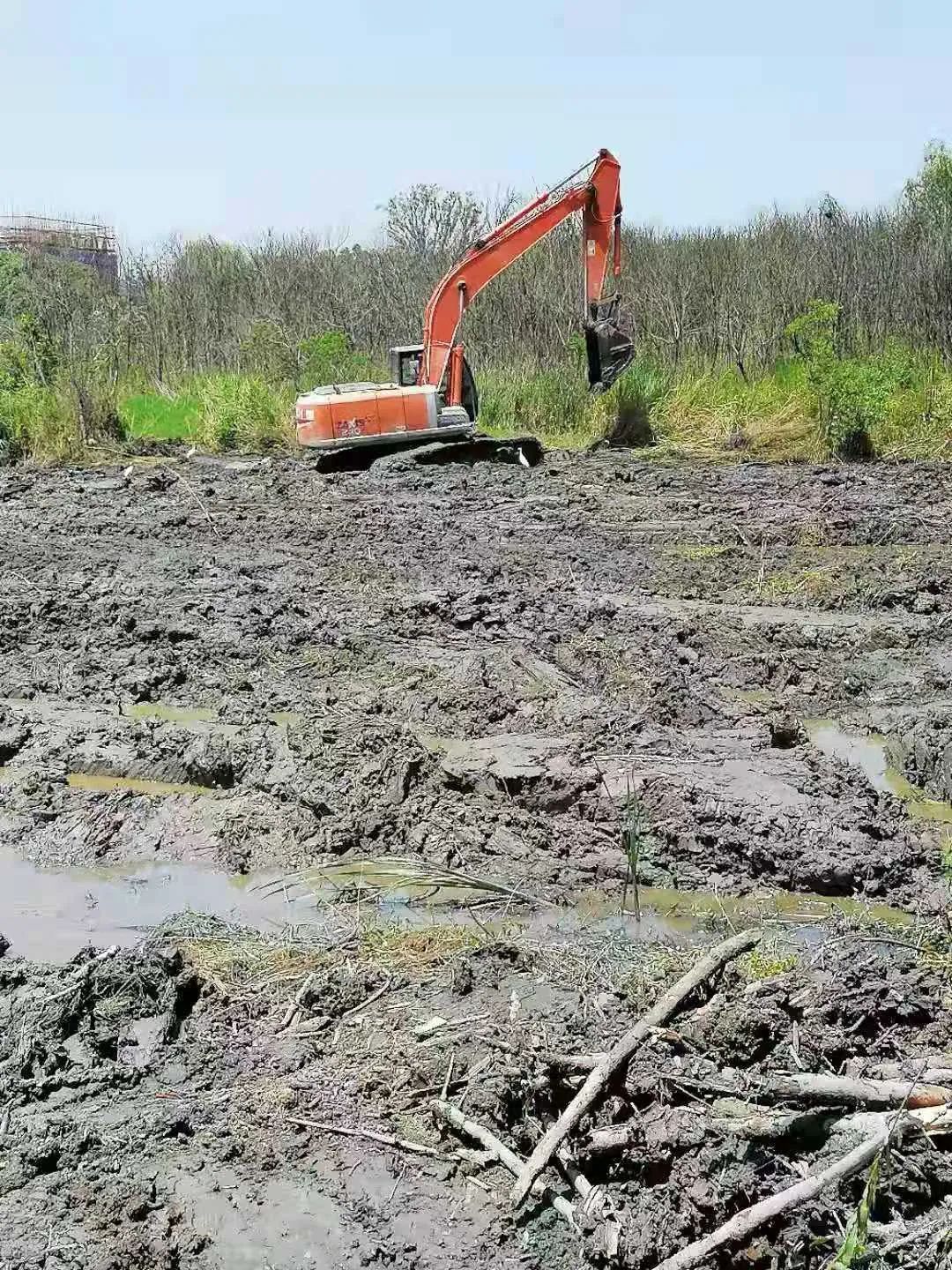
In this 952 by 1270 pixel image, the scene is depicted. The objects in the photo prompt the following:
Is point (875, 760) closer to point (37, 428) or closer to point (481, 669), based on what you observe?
point (481, 669)

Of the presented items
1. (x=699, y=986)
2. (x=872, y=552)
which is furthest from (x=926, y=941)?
(x=872, y=552)

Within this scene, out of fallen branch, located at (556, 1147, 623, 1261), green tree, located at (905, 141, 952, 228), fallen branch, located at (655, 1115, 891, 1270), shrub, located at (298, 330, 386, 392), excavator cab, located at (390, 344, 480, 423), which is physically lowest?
fallen branch, located at (556, 1147, 623, 1261)

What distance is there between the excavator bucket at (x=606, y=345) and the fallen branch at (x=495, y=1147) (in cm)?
1331

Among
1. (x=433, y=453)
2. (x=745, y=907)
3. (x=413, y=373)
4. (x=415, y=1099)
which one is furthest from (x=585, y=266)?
(x=415, y=1099)

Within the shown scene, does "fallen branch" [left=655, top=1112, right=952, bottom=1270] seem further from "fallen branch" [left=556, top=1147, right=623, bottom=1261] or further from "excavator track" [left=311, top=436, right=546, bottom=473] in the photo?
"excavator track" [left=311, top=436, right=546, bottom=473]

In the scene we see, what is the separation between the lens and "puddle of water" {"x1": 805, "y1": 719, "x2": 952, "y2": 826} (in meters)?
6.13

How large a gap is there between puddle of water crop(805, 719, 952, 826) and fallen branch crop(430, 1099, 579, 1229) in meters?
3.30

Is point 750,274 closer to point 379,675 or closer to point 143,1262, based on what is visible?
point 379,675

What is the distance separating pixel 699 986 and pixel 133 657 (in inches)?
218

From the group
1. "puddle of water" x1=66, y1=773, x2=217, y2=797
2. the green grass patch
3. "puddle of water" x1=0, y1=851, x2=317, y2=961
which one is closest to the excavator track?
the green grass patch

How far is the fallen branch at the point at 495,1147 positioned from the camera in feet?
10.4

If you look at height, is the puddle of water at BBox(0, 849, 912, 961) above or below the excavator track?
below

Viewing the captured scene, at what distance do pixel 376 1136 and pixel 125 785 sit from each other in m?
3.63

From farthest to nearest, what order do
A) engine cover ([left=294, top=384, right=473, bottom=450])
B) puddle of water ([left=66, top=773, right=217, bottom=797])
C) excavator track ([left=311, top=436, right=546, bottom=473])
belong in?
excavator track ([left=311, top=436, right=546, bottom=473]) < engine cover ([left=294, top=384, right=473, bottom=450]) < puddle of water ([left=66, top=773, right=217, bottom=797])
